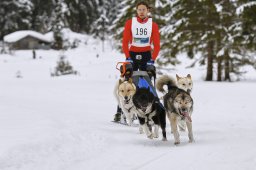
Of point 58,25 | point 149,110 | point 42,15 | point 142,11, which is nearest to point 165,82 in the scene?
point 149,110

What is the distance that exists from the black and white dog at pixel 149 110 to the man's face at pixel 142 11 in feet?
5.31

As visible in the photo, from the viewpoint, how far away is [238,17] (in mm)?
24562

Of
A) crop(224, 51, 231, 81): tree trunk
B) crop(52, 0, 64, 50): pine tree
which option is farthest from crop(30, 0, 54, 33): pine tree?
crop(224, 51, 231, 81): tree trunk

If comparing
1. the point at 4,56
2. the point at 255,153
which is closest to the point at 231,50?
the point at 255,153

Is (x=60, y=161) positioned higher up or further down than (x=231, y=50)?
further down

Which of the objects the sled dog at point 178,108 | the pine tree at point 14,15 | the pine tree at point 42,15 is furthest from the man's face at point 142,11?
the pine tree at point 42,15

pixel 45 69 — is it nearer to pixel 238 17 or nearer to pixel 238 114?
pixel 238 17

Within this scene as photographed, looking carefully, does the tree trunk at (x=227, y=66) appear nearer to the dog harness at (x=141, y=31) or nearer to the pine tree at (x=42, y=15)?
the dog harness at (x=141, y=31)

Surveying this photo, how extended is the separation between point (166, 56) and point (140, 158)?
70.8 feet

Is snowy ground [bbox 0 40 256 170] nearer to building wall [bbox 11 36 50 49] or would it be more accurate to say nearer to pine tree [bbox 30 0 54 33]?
building wall [bbox 11 36 50 49]

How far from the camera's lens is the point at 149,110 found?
7.17 meters

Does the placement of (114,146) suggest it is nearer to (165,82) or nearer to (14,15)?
(165,82)

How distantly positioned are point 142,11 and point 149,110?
2024 millimetres

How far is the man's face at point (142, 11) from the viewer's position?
316 inches
